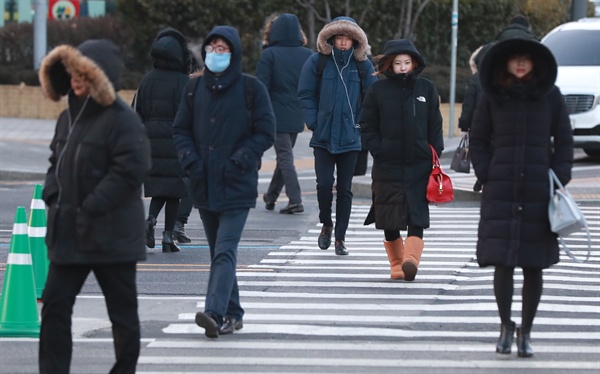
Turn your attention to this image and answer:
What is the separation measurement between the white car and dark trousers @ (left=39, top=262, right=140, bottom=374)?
45.3 feet

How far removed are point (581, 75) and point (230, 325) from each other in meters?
13.7

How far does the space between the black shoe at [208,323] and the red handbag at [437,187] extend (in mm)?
2531

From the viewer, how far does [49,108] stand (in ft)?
94.1

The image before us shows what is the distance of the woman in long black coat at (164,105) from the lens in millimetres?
11219

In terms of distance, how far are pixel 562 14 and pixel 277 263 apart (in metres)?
35.1

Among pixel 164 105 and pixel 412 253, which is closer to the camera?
pixel 412 253

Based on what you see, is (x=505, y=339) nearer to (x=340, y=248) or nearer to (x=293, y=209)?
(x=340, y=248)

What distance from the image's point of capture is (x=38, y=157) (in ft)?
70.8

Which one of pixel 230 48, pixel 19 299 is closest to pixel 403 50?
pixel 230 48

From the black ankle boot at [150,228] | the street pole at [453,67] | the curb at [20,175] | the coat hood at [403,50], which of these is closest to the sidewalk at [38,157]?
the curb at [20,175]

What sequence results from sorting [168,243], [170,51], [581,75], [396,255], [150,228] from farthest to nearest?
1. [581,75]
2. [168,243]
3. [150,228]
4. [170,51]
5. [396,255]

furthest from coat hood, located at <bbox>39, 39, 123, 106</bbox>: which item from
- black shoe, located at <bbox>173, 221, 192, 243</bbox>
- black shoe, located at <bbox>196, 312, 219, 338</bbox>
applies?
black shoe, located at <bbox>173, 221, 192, 243</bbox>

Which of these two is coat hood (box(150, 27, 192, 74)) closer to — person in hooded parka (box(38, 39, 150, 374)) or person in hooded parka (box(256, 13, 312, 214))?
person in hooded parka (box(256, 13, 312, 214))

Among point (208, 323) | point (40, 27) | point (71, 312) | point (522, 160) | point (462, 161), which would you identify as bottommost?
point (462, 161)
